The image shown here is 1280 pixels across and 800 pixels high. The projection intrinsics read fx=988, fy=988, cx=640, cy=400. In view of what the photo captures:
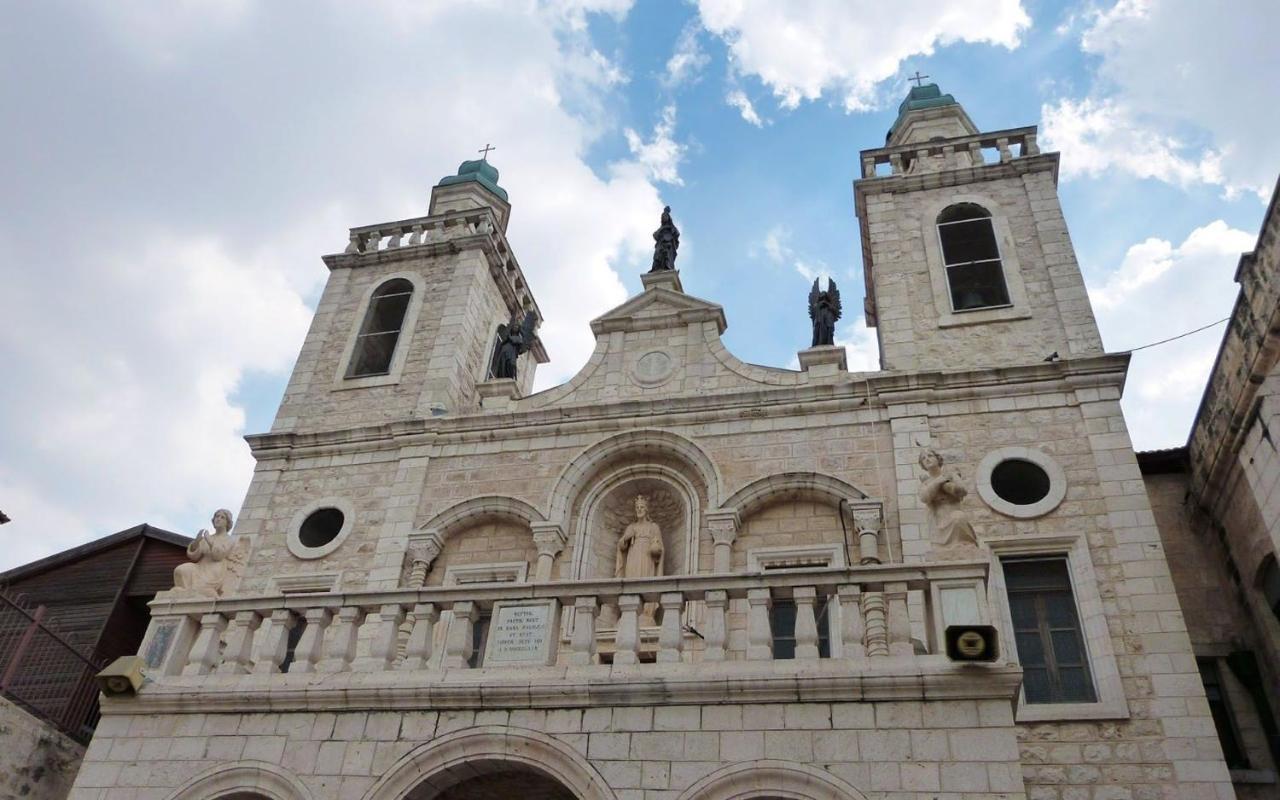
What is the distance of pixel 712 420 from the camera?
1524 centimetres

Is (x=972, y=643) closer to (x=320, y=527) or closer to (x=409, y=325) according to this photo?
(x=320, y=527)

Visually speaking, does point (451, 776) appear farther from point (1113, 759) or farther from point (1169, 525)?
point (1169, 525)

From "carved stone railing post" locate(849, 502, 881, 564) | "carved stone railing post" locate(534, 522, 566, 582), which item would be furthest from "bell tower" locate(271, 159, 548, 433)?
"carved stone railing post" locate(849, 502, 881, 564)

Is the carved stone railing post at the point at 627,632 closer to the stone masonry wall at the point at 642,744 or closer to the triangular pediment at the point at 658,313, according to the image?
the stone masonry wall at the point at 642,744

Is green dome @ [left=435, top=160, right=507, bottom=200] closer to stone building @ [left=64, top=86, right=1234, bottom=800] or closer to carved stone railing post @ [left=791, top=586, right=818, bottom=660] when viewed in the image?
stone building @ [left=64, top=86, right=1234, bottom=800]

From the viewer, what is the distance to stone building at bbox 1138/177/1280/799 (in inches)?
462

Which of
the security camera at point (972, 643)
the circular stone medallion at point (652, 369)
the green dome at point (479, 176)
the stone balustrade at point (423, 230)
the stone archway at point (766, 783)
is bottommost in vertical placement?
the stone archway at point (766, 783)

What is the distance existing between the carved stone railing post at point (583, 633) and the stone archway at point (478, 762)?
31.1 inches

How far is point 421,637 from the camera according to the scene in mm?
9883

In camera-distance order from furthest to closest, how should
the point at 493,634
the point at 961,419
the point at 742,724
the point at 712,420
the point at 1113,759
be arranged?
the point at 712,420
the point at 961,419
the point at 1113,759
the point at 493,634
the point at 742,724

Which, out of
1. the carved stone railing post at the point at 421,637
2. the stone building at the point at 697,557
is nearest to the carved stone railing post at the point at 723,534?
the stone building at the point at 697,557

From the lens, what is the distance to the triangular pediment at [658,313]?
1702 centimetres

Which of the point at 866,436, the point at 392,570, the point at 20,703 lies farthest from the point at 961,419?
the point at 20,703

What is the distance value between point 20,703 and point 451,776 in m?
7.80
